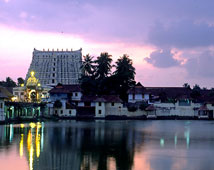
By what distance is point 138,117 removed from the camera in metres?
89.5

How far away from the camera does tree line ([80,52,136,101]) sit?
313 feet

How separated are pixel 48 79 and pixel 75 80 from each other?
869cm

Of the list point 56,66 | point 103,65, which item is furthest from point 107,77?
point 56,66

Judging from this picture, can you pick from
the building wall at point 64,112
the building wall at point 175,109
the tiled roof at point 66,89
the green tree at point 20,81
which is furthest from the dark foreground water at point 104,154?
the green tree at point 20,81

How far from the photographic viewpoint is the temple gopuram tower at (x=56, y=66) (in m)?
128

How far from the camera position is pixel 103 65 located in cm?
9944

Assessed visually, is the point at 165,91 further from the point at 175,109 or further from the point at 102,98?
the point at 102,98

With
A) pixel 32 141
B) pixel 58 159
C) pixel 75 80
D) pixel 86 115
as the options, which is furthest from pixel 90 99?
pixel 58 159

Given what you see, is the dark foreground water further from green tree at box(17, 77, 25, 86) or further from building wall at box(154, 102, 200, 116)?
green tree at box(17, 77, 25, 86)

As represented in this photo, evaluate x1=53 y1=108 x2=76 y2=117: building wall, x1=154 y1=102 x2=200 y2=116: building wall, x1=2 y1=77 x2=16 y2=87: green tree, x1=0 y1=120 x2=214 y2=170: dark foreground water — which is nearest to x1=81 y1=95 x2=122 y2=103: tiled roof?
x1=53 y1=108 x2=76 y2=117: building wall

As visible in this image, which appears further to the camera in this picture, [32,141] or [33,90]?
[33,90]

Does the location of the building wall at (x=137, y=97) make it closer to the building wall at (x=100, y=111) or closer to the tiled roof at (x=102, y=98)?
the tiled roof at (x=102, y=98)

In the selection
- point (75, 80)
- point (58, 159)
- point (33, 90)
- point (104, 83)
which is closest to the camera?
point (58, 159)

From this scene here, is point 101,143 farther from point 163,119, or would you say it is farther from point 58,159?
point 163,119
